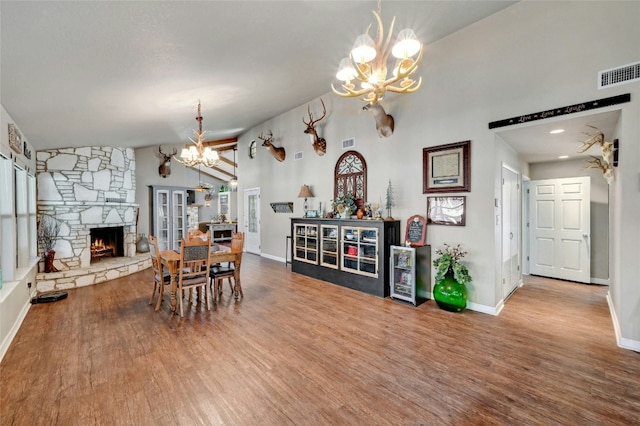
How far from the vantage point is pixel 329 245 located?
5.32 meters

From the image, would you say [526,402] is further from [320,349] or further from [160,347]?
[160,347]

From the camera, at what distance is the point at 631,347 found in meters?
2.77

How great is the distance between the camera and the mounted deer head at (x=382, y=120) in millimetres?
4496

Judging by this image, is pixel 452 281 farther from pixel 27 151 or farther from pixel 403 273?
pixel 27 151

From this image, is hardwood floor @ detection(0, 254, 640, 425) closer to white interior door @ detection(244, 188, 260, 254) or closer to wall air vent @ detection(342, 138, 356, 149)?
wall air vent @ detection(342, 138, 356, 149)

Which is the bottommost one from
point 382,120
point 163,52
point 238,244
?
point 238,244

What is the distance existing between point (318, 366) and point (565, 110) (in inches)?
147

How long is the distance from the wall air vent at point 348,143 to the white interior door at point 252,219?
366 cm

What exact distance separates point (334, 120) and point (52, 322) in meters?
5.43

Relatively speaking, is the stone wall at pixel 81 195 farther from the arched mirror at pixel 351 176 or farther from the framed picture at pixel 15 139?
the arched mirror at pixel 351 176

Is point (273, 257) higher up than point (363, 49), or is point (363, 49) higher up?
point (363, 49)

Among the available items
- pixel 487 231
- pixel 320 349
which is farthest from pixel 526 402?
pixel 487 231

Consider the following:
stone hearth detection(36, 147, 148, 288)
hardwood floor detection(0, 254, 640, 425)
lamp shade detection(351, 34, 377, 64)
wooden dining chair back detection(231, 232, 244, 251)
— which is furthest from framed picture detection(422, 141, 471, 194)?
stone hearth detection(36, 147, 148, 288)

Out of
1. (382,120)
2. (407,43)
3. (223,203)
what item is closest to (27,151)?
(382,120)
